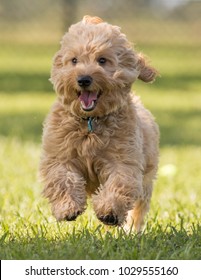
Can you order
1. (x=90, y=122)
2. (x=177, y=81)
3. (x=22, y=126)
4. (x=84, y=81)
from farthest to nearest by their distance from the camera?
(x=177, y=81) < (x=22, y=126) < (x=90, y=122) < (x=84, y=81)

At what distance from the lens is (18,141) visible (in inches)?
494

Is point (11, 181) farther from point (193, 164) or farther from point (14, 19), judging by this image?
point (14, 19)

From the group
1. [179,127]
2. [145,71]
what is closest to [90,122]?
[145,71]

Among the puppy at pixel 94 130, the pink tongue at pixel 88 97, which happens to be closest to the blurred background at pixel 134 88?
the puppy at pixel 94 130

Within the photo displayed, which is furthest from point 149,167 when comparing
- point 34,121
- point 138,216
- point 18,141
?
point 34,121

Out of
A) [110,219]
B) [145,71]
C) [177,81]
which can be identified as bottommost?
[177,81]

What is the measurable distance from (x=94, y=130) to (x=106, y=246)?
886mm

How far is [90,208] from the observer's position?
7.28 m

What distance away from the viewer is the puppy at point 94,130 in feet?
17.2

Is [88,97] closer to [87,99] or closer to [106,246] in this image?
[87,99]

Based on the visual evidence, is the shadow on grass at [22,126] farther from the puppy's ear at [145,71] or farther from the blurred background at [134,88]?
the puppy's ear at [145,71]

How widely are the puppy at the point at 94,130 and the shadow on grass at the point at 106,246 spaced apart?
0.46 ft

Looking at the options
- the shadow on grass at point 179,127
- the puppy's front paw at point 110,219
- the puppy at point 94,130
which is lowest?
the shadow on grass at point 179,127

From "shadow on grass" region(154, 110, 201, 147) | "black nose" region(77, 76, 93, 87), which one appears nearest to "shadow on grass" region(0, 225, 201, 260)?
"black nose" region(77, 76, 93, 87)
